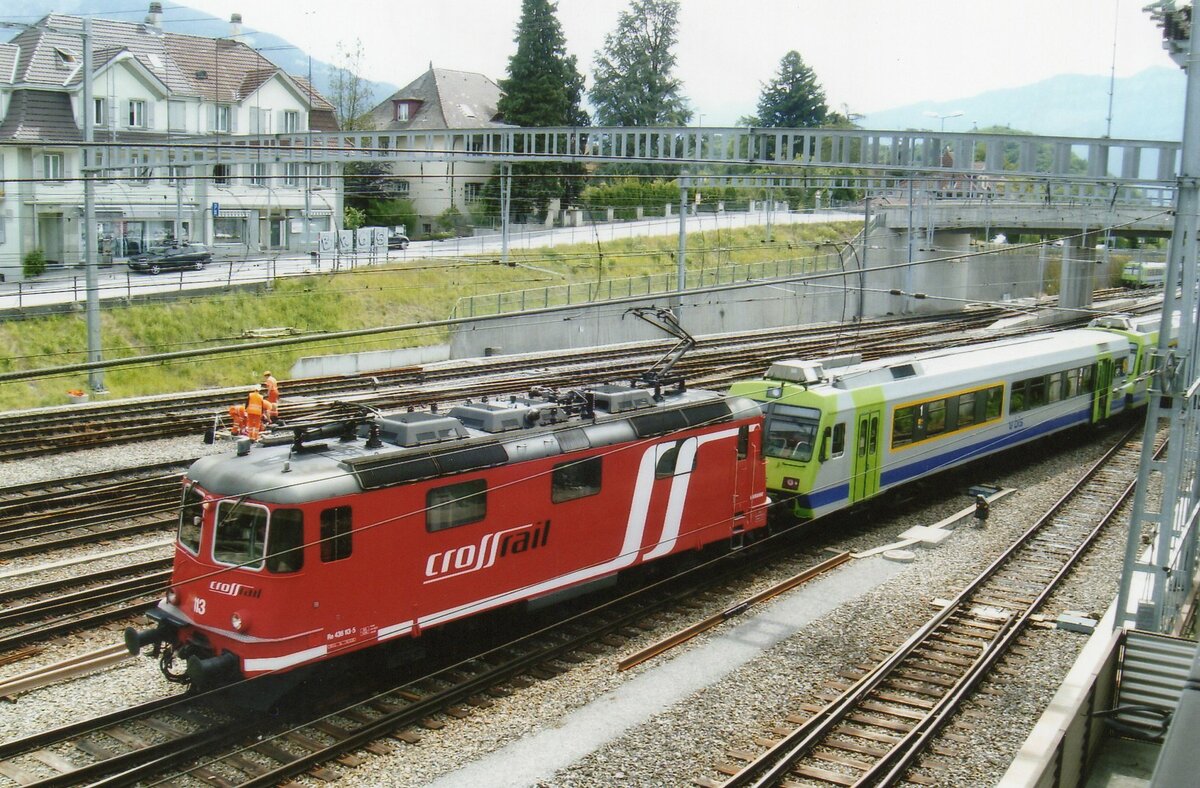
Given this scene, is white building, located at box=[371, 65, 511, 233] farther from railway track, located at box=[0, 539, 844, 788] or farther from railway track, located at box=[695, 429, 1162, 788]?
railway track, located at box=[0, 539, 844, 788]

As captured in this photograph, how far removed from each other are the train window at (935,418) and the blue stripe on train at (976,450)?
489 mm

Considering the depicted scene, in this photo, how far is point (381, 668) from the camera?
1175 centimetres

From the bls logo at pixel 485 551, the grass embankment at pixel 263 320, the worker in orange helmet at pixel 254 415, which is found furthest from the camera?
the grass embankment at pixel 263 320

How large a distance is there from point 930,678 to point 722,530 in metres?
3.84

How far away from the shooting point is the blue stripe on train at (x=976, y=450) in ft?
64.5

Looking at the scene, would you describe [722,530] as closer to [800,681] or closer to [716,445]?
[716,445]

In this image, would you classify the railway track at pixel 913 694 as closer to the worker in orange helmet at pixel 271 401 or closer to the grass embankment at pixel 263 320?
the worker in orange helmet at pixel 271 401

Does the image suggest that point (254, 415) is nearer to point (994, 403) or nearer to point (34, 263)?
point (994, 403)

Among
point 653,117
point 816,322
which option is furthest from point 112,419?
point 653,117

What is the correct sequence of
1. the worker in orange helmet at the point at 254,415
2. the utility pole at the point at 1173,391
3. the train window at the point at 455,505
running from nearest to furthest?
the train window at the point at 455,505
the utility pole at the point at 1173,391
the worker in orange helmet at the point at 254,415

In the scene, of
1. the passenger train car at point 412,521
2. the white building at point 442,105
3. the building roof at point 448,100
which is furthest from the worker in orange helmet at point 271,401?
the building roof at point 448,100

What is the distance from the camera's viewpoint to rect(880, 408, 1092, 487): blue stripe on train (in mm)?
19656

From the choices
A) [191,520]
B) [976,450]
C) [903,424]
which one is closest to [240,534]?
[191,520]

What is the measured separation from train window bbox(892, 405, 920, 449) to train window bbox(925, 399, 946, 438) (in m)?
0.50
